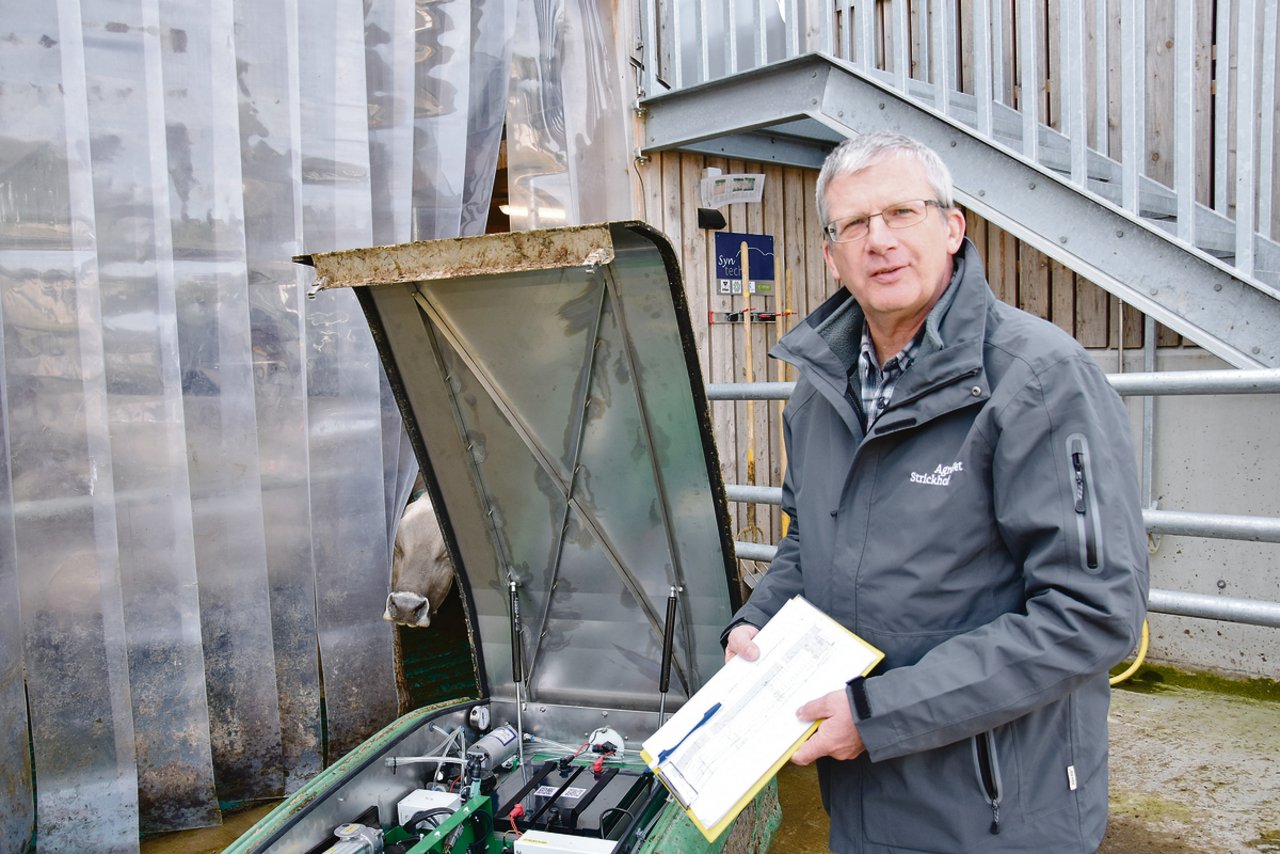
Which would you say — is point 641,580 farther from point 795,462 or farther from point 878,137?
point 878,137


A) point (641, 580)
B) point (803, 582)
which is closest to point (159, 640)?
point (641, 580)

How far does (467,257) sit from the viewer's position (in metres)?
2.05

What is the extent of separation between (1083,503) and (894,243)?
1.81 feet

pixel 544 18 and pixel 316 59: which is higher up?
pixel 544 18

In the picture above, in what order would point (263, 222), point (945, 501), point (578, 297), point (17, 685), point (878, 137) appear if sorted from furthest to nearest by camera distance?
point (263, 222) → point (17, 685) → point (578, 297) → point (878, 137) → point (945, 501)

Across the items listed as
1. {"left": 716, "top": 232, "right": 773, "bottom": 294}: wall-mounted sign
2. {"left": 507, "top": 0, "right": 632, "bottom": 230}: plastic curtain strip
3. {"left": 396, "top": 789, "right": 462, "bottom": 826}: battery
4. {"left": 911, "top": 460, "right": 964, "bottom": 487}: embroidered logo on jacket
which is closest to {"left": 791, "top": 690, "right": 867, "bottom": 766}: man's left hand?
{"left": 911, "top": 460, "right": 964, "bottom": 487}: embroidered logo on jacket

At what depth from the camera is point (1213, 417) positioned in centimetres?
457

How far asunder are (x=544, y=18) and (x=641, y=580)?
3.10 metres

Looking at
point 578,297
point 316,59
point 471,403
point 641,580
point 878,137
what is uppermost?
point 316,59

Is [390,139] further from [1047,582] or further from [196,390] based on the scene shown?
[1047,582]

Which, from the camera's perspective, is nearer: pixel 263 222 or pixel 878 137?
pixel 878 137

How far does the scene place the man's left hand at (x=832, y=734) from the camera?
1.46 metres

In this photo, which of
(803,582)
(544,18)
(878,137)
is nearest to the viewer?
(878,137)

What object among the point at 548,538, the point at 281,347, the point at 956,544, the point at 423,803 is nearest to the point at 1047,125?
the point at 548,538
